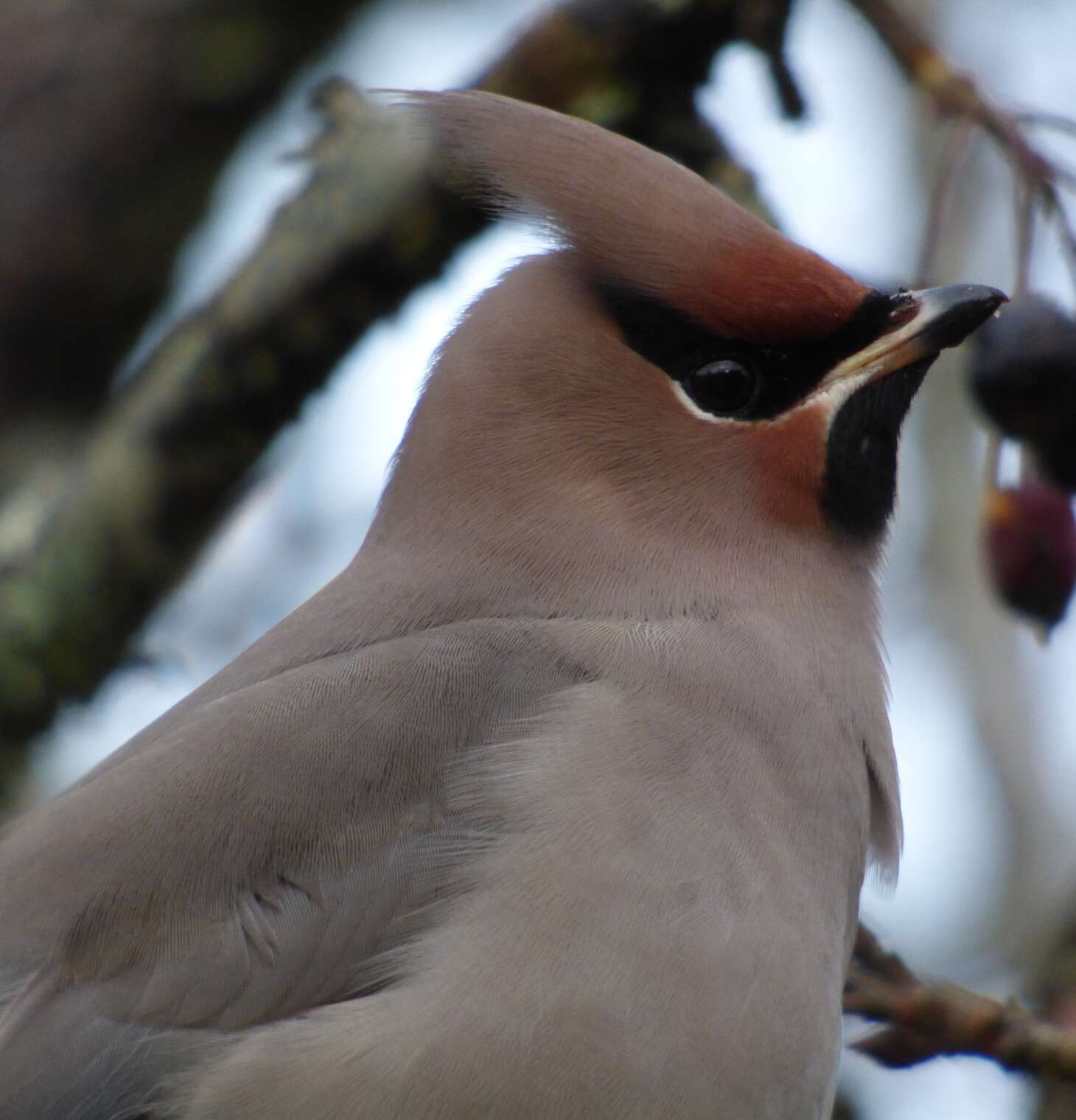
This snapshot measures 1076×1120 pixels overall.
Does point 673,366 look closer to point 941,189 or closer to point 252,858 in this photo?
point 941,189

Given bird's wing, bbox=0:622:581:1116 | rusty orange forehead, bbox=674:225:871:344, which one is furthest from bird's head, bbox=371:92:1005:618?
bird's wing, bbox=0:622:581:1116

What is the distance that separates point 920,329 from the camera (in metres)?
4.09

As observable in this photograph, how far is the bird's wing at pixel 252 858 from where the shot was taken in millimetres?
3297

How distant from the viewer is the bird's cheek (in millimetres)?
4121

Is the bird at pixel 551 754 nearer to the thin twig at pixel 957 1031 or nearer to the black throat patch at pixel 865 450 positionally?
the black throat patch at pixel 865 450

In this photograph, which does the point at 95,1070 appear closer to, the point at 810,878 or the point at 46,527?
the point at 810,878

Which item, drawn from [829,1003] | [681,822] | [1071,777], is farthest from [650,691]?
[1071,777]

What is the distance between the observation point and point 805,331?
4070 millimetres

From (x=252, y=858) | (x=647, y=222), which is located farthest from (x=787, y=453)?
(x=252, y=858)

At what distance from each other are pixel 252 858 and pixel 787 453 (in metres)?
1.37

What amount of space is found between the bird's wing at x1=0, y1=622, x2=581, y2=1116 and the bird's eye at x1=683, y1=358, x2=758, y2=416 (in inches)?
29.9

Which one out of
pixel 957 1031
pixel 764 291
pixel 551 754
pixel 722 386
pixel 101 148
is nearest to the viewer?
pixel 551 754

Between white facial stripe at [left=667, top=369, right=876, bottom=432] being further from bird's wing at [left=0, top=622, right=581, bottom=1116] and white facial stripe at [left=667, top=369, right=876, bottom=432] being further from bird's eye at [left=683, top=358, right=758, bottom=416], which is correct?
bird's wing at [left=0, top=622, right=581, bottom=1116]

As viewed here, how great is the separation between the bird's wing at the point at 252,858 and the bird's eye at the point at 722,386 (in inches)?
29.9
